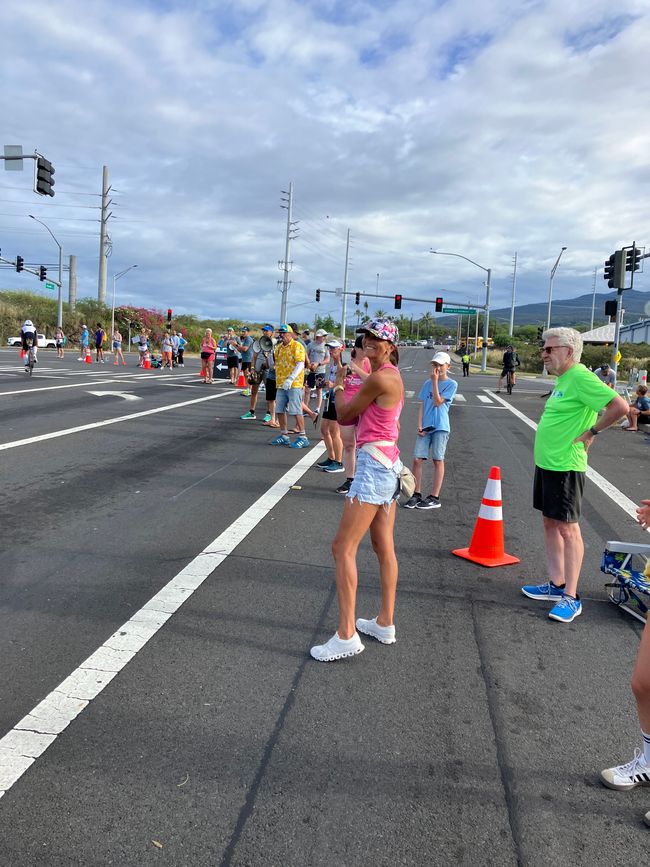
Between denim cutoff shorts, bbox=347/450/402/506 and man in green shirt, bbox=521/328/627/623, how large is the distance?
1429 millimetres

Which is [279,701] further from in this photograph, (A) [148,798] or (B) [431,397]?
(B) [431,397]

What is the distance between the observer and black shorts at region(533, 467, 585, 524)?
4.67 metres

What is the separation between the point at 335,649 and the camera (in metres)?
3.81

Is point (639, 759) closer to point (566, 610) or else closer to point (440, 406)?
point (566, 610)

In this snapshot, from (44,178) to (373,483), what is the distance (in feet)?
83.0

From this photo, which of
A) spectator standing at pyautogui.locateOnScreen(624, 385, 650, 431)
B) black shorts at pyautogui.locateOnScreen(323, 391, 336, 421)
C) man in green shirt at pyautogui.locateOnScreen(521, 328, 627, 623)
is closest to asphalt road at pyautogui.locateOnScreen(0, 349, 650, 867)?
man in green shirt at pyautogui.locateOnScreen(521, 328, 627, 623)

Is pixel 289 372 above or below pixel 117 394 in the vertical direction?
above

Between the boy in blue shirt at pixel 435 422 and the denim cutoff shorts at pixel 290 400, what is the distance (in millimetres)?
3354

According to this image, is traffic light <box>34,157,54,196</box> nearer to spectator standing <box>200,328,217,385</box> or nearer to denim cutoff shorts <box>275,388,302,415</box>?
spectator standing <box>200,328,217,385</box>

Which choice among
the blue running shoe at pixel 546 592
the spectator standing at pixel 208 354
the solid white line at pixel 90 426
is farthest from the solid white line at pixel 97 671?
the spectator standing at pixel 208 354

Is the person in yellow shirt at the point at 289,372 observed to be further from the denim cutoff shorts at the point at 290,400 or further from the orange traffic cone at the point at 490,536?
the orange traffic cone at the point at 490,536

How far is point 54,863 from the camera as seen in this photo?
7.55 ft

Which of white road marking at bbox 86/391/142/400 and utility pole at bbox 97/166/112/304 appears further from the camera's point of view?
utility pole at bbox 97/166/112/304

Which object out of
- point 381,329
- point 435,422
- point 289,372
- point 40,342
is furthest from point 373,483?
point 40,342
